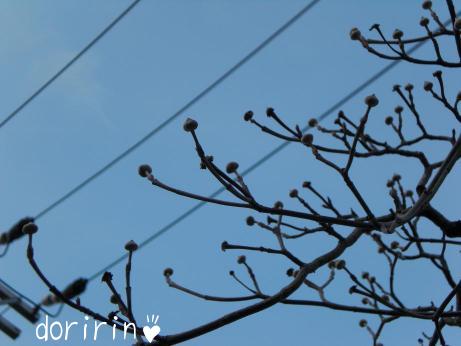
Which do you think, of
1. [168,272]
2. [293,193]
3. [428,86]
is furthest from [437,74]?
[168,272]

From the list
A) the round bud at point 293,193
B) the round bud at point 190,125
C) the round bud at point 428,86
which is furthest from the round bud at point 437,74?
the round bud at point 190,125

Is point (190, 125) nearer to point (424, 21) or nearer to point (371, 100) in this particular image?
point (371, 100)

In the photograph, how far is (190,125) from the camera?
2381 millimetres

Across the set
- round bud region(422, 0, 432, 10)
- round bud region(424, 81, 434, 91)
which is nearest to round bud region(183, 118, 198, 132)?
round bud region(424, 81, 434, 91)

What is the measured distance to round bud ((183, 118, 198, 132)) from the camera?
7.80 ft

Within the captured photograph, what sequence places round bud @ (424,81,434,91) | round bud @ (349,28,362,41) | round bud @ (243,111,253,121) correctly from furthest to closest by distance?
round bud @ (424,81,434,91) → round bud @ (349,28,362,41) → round bud @ (243,111,253,121)

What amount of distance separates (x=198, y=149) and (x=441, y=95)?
1462mm

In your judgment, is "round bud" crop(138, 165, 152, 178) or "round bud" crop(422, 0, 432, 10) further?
"round bud" crop(422, 0, 432, 10)

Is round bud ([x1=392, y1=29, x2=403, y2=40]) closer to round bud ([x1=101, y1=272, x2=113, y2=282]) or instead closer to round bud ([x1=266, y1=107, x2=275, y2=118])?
round bud ([x1=266, y1=107, x2=275, y2=118])

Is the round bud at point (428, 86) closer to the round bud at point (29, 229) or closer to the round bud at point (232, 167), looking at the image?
the round bud at point (232, 167)

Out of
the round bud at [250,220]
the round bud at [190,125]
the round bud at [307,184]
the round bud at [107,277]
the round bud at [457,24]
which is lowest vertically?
the round bud at [107,277]

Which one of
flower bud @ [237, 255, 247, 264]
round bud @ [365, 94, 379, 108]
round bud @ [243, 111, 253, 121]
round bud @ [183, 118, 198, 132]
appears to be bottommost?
round bud @ [183, 118, 198, 132]

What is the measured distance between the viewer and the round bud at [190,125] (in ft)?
7.80

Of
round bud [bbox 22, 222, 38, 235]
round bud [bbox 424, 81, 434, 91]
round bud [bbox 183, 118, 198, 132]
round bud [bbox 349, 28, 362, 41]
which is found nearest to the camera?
round bud [bbox 183, 118, 198, 132]
